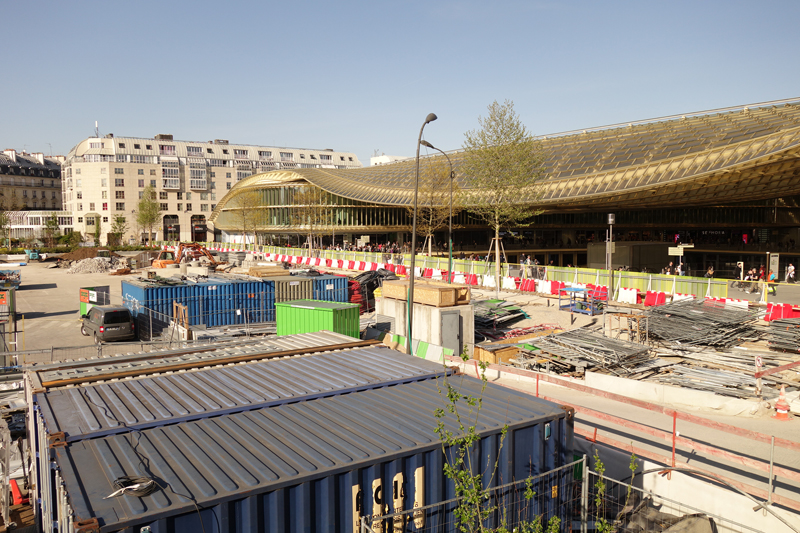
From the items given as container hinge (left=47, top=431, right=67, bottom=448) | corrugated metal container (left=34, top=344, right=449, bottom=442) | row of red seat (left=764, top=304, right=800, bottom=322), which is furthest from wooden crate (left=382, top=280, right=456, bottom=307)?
container hinge (left=47, top=431, right=67, bottom=448)

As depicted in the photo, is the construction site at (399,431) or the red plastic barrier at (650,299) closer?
the construction site at (399,431)

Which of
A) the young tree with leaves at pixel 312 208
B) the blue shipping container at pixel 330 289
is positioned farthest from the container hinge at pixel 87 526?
the young tree with leaves at pixel 312 208

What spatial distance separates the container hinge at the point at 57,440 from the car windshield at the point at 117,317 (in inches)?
701

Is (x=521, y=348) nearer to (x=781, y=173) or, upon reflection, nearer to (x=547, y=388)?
(x=547, y=388)

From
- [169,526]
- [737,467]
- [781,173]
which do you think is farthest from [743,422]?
[781,173]

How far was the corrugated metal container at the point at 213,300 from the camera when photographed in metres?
24.2

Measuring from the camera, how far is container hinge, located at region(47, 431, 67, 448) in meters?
6.78

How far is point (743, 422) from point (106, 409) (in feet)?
45.8

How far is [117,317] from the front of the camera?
23234 millimetres

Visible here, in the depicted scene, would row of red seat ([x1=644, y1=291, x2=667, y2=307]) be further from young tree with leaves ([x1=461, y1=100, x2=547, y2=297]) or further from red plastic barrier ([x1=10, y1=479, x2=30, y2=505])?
red plastic barrier ([x1=10, y1=479, x2=30, y2=505])

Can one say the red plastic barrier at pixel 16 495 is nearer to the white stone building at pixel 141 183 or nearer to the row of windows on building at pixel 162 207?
the row of windows on building at pixel 162 207

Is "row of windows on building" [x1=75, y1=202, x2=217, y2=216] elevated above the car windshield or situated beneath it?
elevated above

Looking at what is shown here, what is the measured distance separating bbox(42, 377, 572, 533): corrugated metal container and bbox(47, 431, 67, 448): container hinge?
0.04 m

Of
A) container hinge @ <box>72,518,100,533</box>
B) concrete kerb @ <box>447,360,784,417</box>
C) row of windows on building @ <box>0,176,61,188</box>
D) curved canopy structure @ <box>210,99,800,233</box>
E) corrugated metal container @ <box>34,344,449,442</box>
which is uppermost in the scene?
row of windows on building @ <box>0,176,61,188</box>
